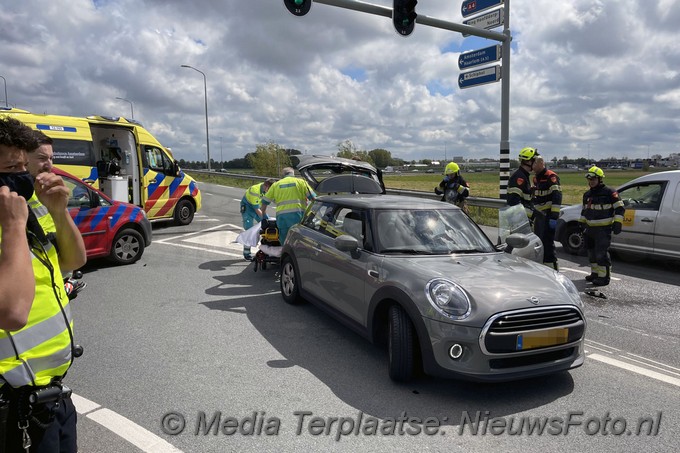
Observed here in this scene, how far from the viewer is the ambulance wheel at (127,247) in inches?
323

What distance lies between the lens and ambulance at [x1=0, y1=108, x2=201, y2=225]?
34.1ft

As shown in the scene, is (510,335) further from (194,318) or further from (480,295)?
(194,318)

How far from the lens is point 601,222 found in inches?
273

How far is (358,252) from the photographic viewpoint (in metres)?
4.51

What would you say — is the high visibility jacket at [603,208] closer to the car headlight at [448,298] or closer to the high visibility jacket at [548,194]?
the high visibility jacket at [548,194]

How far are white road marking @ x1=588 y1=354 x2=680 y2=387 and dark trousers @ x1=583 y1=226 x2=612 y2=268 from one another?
282cm

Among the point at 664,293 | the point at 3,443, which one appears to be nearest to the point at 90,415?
the point at 3,443

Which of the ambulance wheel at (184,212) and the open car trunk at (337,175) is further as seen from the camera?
the ambulance wheel at (184,212)

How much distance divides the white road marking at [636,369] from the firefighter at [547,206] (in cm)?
270

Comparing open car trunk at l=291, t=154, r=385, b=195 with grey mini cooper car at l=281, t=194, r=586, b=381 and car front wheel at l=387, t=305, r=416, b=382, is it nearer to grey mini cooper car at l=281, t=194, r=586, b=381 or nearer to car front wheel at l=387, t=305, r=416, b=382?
grey mini cooper car at l=281, t=194, r=586, b=381

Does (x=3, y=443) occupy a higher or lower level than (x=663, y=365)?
higher

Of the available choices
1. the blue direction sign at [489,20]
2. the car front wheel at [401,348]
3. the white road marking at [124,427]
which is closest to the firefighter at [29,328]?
the white road marking at [124,427]

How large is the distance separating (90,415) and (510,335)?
2975 mm

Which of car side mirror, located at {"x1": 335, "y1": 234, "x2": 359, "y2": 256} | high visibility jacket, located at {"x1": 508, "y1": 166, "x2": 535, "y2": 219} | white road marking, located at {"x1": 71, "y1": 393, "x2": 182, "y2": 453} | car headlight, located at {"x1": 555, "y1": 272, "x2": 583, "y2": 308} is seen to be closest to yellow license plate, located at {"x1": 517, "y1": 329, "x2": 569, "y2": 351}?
car headlight, located at {"x1": 555, "y1": 272, "x2": 583, "y2": 308}
